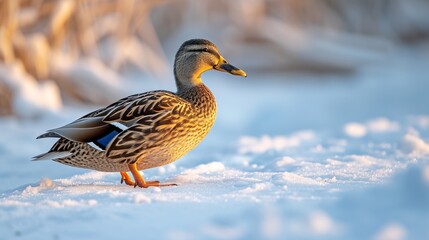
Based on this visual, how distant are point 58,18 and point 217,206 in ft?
15.1

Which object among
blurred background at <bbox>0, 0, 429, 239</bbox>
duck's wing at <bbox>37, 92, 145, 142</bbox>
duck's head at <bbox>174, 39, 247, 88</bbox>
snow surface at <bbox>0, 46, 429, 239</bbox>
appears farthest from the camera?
duck's head at <bbox>174, 39, 247, 88</bbox>

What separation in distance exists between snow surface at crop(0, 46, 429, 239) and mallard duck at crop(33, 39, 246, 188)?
120 millimetres

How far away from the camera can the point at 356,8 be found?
1280 centimetres

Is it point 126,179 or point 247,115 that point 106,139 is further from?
point 247,115

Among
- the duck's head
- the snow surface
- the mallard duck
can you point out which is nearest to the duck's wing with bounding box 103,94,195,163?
the mallard duck

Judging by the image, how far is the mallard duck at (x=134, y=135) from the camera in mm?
3426

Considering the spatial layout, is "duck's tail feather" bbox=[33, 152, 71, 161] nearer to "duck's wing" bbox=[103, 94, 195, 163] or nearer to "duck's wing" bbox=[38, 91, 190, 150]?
"duck's wing" bbox=[38, 91, 190, 150]

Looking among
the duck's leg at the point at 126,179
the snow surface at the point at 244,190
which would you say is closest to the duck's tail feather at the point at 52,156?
the snow surface at the point at 244,190

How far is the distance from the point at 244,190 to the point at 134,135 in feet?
2.26

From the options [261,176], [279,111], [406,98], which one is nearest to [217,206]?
[261,176]

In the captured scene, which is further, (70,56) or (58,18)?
(70,56)

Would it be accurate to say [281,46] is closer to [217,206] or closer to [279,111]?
[279,111]

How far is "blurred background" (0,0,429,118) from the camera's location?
674 centimetres

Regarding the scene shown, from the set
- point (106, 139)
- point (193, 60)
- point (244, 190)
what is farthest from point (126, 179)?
point (244, 190)
